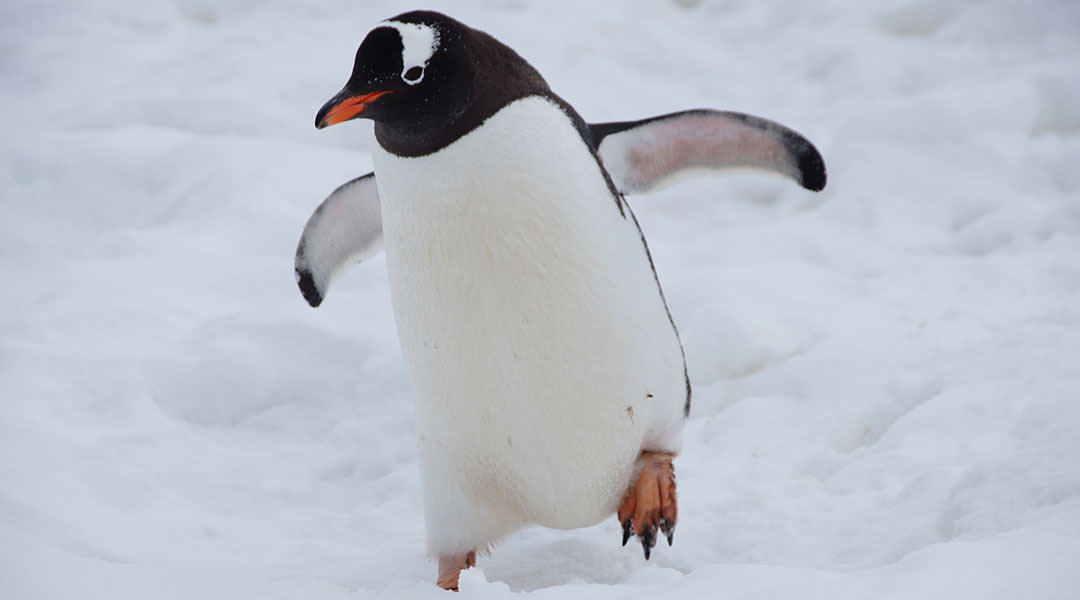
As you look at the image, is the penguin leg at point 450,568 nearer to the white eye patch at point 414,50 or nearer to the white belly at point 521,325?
the white belly at point 521,325

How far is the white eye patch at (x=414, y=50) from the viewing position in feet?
4.25

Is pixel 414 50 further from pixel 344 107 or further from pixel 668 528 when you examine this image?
pixel 668 528

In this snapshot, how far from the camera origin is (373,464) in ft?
6.70

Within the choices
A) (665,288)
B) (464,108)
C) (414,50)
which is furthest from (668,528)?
(665,288)

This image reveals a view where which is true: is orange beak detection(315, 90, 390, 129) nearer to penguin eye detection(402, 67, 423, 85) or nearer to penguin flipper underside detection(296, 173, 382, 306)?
penguin eye detection(402, 67, 423, 85)

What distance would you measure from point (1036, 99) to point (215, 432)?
266 cm

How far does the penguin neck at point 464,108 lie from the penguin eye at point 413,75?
0.04 meters

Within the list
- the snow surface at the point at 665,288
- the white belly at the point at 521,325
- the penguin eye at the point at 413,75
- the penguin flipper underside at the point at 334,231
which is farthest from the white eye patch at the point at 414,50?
the snow surface at the point at 665,288

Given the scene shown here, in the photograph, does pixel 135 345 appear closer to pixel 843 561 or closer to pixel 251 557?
pixel 251 557

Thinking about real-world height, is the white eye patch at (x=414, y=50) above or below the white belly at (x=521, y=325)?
above

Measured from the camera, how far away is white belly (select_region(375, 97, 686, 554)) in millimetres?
→ 1395

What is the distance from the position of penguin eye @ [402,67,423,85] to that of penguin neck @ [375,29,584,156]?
41 millimetres

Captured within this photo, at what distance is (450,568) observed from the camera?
1625 millimetres

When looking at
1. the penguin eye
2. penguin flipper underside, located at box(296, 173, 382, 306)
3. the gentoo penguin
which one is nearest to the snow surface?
the gentoo penguin
